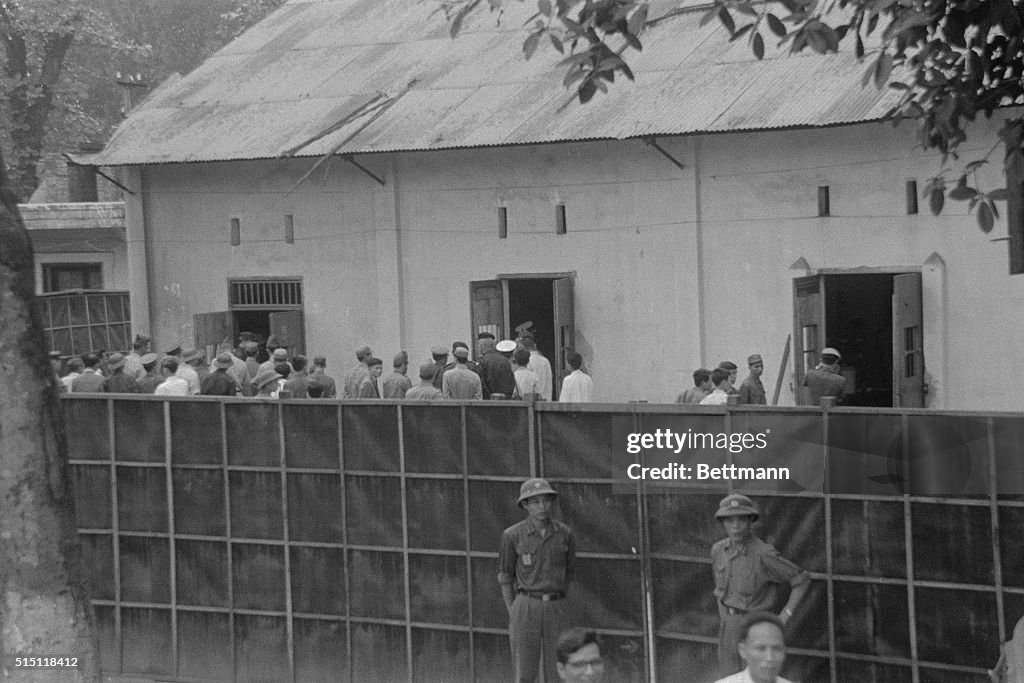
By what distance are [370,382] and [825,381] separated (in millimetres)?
5033

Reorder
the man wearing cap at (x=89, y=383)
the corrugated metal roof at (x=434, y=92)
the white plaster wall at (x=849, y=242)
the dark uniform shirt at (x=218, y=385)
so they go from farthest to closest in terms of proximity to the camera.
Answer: the corrugated metal roof at (x=434, y=92)
the white plaster wall at (x=849, y=242)
the man wearing cap at (x=89, y=383)
the dark uniform shirt at (x=218, y=385)

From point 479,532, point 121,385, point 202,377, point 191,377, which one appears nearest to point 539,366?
point 202,377

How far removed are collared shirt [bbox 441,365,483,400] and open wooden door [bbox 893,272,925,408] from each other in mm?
4599

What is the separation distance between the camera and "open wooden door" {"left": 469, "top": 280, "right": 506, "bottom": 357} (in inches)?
803

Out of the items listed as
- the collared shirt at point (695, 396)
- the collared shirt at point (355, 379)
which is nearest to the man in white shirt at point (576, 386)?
the collared shirt at point (695, 396)

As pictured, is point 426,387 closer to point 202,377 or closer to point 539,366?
point 539,366

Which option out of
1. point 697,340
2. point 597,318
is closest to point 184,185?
point 597,318

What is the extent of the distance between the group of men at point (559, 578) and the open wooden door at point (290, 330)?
1107 cm

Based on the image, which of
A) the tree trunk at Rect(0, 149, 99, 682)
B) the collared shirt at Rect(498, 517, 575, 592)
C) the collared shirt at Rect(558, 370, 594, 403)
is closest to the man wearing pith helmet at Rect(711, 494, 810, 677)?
the collared shirt at Rect(498, 517, 575, 592)

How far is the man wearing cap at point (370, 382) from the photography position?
17.1m

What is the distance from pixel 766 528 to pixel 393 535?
2.95m

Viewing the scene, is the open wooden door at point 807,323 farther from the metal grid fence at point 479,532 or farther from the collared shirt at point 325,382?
the metal grid fence at point 479,532

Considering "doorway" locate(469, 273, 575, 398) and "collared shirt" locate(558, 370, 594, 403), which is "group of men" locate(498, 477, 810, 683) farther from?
"doorway" locate(469, 273, 575, 398)

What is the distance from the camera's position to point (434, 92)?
21172mm
